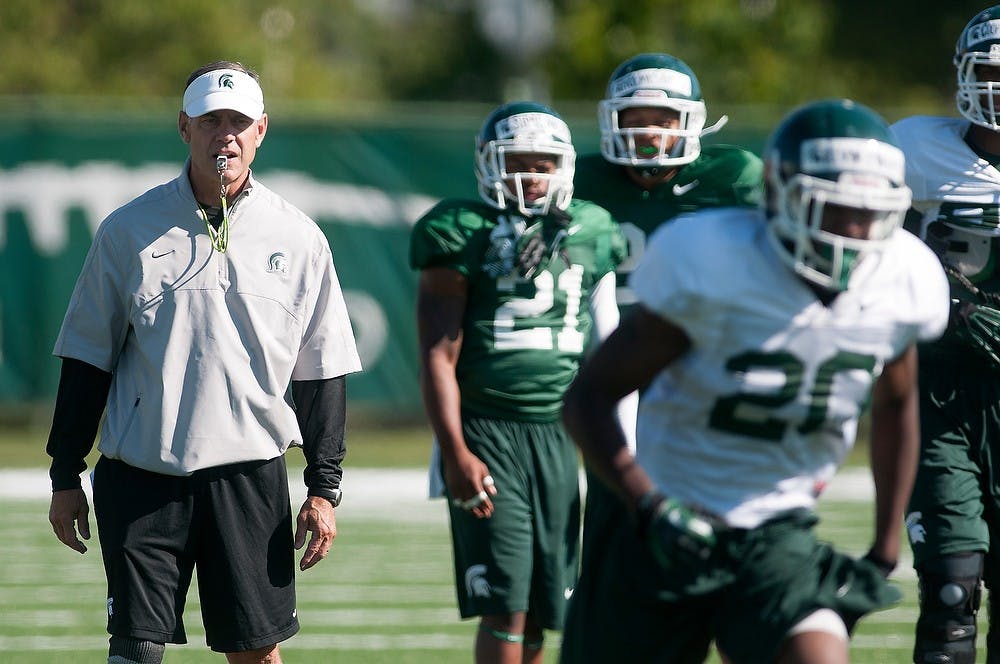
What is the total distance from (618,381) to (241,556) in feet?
4.87

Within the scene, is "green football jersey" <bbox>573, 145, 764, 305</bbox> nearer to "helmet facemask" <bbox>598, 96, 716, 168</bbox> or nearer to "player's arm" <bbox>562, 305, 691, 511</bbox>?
"helmet facemask" <bbox>598, 96, 716, 168</bbox>

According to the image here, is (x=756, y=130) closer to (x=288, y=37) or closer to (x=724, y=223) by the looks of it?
(x=724, y=223)

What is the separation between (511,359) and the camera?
4.39 m

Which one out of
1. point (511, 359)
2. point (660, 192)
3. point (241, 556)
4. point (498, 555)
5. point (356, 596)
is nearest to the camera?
point (241, 556)

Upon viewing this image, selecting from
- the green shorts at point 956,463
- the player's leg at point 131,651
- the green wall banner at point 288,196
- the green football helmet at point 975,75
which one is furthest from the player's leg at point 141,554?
the green wall banner at point 288,196

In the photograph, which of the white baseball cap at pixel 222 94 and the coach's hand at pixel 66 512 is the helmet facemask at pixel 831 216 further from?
the coach's hand at pixel 66 512

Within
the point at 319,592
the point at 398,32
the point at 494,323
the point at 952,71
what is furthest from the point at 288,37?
the point at 494,323

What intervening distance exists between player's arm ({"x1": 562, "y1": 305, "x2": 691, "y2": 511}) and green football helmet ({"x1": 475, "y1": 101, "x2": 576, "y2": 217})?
55.5 inches

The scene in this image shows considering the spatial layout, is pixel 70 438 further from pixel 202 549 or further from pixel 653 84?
pixel 653 84

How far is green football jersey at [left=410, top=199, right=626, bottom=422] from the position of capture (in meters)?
4.35

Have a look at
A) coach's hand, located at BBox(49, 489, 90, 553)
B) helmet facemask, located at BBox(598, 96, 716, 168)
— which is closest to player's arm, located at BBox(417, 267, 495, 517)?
helmet facemask, located at BBox(598, 96, 716, 168)

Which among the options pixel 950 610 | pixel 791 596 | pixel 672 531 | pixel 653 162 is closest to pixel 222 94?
pixel 653 162

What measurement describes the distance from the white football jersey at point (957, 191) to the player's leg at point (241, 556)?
6.58ft

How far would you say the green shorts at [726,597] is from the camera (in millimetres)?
3078
